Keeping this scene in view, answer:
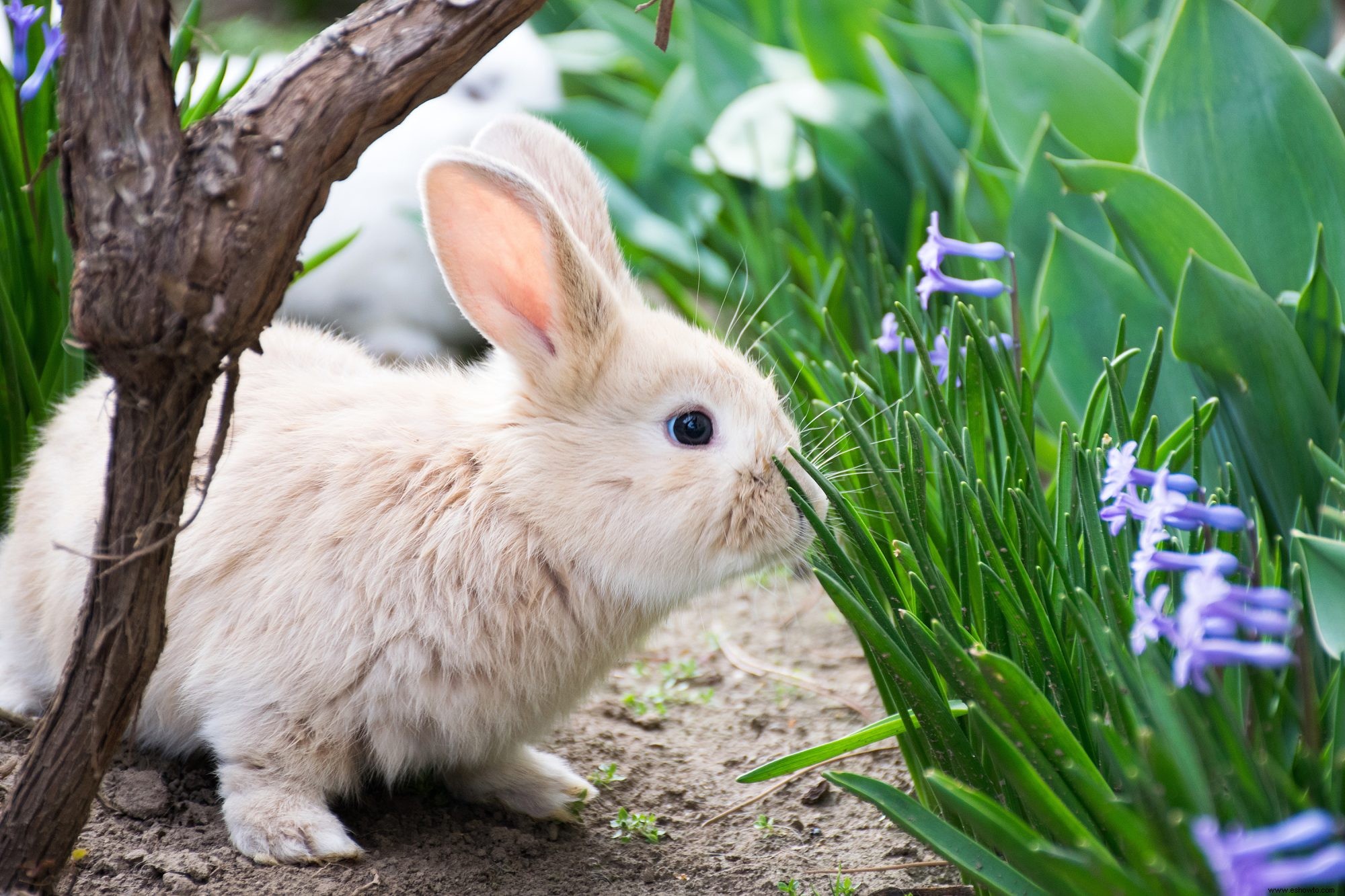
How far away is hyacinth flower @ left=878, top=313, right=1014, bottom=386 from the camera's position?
201cm

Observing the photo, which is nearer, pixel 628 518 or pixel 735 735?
pixel 628 518

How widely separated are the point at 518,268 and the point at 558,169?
0.40 meters

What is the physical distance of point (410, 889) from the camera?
1.74 metres

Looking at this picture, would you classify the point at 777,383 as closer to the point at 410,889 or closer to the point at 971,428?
the point at 971,428

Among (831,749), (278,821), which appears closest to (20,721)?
(278,821)

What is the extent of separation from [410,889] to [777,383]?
1352 millimetres

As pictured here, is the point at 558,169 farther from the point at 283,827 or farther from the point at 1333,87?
the point at 1333,87

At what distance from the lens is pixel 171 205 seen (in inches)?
45.9

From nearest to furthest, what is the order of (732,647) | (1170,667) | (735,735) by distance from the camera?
1. (1170,667)
2. (735,735)
3. (732,647)

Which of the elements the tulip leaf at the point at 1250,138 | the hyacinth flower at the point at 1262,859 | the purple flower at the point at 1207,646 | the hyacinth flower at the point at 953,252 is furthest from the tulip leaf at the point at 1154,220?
the hyacinth flower at the point at 1262,859

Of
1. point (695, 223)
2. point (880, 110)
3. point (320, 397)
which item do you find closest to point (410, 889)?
point (320, 397)

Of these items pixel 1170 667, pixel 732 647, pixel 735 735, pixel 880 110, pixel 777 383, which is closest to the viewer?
pixel 1170 667

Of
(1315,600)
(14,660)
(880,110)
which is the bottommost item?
(14,660)

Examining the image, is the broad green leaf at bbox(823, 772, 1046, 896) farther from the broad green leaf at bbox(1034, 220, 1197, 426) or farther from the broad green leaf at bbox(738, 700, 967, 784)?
the broad green leaf at bbox(1034, 220, 1197, 426)
